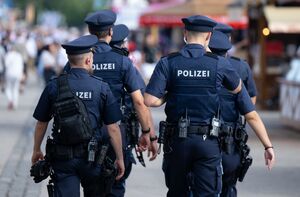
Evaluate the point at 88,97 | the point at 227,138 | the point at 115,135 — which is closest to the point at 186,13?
the point at 227,138

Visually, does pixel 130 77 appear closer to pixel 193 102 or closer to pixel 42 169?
pixel 193 102

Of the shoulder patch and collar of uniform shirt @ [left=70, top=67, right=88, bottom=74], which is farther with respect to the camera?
the shoulder patch

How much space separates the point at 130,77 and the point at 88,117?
5.10ft

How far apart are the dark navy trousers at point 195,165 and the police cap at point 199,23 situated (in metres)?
0.82

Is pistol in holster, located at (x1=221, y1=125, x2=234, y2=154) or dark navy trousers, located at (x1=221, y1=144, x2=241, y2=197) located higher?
pistol in holster, located at (x1=221, y1=125, x2=234, y2=154)

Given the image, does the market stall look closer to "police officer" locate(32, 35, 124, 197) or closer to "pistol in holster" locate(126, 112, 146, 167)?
"pistol in holster" locate(126, 112, 146, 167)

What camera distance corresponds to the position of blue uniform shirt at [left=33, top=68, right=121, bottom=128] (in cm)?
809

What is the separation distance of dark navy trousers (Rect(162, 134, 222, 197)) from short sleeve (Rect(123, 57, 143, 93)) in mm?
1145

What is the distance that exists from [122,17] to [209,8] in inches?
594

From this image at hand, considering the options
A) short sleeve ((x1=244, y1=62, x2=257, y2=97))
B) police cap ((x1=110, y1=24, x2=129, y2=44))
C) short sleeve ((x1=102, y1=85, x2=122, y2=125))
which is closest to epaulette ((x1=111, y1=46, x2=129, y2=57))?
police cap ((x1=110, y1=24, x2=129, y2=44))

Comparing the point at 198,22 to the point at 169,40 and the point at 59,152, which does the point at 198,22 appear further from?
the point at 169,40

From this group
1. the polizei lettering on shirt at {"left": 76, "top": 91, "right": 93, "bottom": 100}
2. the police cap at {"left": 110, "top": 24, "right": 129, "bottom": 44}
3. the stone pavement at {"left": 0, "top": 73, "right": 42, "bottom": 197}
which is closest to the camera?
the polizei lettering on shirt at {"left": 76, "top": 91, "right": 93, "bottom": 100}

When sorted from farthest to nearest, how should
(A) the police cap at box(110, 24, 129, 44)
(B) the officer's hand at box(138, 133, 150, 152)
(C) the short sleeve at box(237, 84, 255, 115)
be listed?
(A) the police cap at box(110, 24, 129, 44), (B) the officer's hand at box(138, 133, 150, 152), (C) the short sleeve at box(237, 84, 255, 115)

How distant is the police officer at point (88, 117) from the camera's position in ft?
26.2
